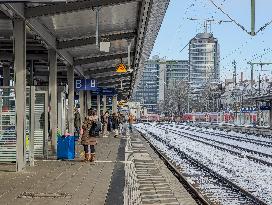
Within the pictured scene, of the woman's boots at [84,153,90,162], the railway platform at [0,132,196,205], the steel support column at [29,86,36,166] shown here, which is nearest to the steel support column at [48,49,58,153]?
the woman's boots at [84,153,90,162]

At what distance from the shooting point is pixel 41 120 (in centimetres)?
1847

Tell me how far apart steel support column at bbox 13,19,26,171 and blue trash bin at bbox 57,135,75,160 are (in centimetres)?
399

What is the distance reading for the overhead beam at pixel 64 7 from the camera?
47.3ft

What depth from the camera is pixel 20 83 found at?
14.5m

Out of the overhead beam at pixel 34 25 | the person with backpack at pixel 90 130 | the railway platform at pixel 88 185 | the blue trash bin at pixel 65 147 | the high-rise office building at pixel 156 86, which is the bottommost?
the railway platform at pixel 88 185

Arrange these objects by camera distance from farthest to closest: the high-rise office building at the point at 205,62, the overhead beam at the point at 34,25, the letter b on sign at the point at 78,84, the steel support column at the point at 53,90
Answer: the high-rise office building at the point at 205,62 < the letter b on sign at the point at 78,84 < the steel support column at the point at 53,90 < the overhead beam at the point at 34,25

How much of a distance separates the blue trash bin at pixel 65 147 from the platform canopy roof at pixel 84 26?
305cm

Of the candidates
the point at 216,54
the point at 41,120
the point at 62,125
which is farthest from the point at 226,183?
the point at 216,54

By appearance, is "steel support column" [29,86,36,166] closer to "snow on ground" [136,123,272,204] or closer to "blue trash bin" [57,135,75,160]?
"blue trash bin" [57,135,75,160]

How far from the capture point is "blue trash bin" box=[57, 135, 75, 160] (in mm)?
18656

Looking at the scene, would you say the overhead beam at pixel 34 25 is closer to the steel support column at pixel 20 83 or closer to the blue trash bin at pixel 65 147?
the steel support column at pixel 20 83

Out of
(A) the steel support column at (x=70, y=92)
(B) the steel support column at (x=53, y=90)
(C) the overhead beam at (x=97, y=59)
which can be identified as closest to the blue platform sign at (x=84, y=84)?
(C) the overhead beam at (x=97, y=59)

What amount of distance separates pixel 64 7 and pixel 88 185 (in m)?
4.79

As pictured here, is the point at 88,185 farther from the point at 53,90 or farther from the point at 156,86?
the point at 156,86
